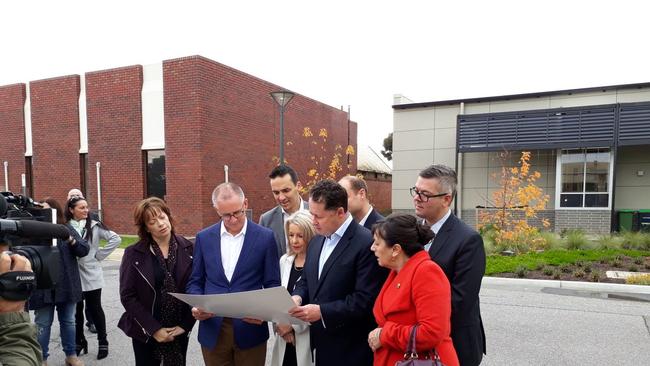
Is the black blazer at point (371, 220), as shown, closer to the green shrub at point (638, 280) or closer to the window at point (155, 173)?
the green shrub at point (638, 280)

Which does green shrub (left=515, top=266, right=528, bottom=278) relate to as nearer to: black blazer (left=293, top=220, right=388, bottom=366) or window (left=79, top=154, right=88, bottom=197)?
black blazer (left=293, top=220, right=388, bottom=366)

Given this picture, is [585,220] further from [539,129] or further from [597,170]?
[539,129]

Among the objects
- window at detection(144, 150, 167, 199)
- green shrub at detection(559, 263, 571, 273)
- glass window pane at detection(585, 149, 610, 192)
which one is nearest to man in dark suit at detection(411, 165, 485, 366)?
green shrub at detection(559, 263, 571, 273)

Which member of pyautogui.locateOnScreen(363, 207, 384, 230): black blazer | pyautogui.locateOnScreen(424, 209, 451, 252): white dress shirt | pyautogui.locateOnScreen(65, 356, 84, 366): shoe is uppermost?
pyautogui.locateOnScreen(424, 209, 451, 252): white dress shirt

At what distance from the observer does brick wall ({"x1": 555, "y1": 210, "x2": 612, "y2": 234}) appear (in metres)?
15.3

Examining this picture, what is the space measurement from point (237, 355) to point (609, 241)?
40.9ft

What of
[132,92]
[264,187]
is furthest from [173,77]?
[264,187]

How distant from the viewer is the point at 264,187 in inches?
712

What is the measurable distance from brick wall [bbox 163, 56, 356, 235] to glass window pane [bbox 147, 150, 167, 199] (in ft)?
1.71

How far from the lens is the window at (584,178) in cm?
1557

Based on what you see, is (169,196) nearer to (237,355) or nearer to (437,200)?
(237,355)

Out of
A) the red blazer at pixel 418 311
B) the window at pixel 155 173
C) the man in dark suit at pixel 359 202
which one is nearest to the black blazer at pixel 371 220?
the man in dark suit at pixel 359 202

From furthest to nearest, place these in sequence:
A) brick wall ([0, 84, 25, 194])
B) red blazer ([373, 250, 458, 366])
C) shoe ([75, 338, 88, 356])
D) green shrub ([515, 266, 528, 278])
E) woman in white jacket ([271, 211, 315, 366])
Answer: brick wall ([0, 84, 25, 194]) → green shrub ([515, 266, 528, 278]) → shoe ([75, 338, 88, 356]) → woman in white jacket ([271, 211, 315, 366]) → red blazer ([373, 250, 458, 366])

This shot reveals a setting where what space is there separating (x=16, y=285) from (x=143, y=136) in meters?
14.9
